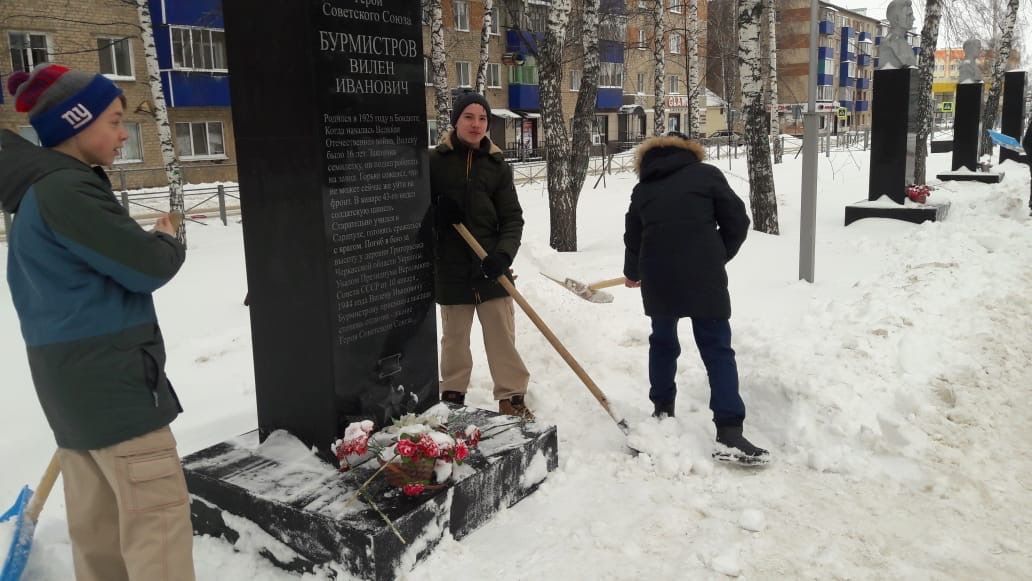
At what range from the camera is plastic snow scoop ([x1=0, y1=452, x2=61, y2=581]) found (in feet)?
9.49

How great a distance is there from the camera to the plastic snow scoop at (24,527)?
114 inches

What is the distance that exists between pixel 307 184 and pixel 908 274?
6304 mm

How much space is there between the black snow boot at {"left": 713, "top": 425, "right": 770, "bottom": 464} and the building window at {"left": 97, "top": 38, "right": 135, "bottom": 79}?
84.0ft

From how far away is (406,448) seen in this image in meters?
3.15

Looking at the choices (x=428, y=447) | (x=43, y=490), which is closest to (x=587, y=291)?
(x=428, y=447)

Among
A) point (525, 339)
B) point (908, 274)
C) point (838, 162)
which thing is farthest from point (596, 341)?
point (838, 162)

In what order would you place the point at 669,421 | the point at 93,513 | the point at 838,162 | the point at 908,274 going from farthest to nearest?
the point at 838,162, the point at 908,274, the point at 669,421, the point at 93,513

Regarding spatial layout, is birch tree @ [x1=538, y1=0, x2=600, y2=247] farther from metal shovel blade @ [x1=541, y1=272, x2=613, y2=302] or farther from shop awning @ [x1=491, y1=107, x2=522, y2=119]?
shop awning @ [x1=491, y1=107, x2=522, y2=119]

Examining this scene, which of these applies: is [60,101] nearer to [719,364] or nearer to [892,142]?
[719,364]

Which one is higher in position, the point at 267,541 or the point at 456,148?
the point at 456,148

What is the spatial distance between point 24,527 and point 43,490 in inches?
6.8

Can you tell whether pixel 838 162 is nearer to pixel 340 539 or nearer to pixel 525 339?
pixel 525 339

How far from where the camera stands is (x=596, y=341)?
5.89 metres

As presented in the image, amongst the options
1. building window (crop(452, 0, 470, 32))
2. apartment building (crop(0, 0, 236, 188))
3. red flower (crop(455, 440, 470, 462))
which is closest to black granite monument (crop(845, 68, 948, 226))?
red flower (crop(455, 440, 470, 462))
